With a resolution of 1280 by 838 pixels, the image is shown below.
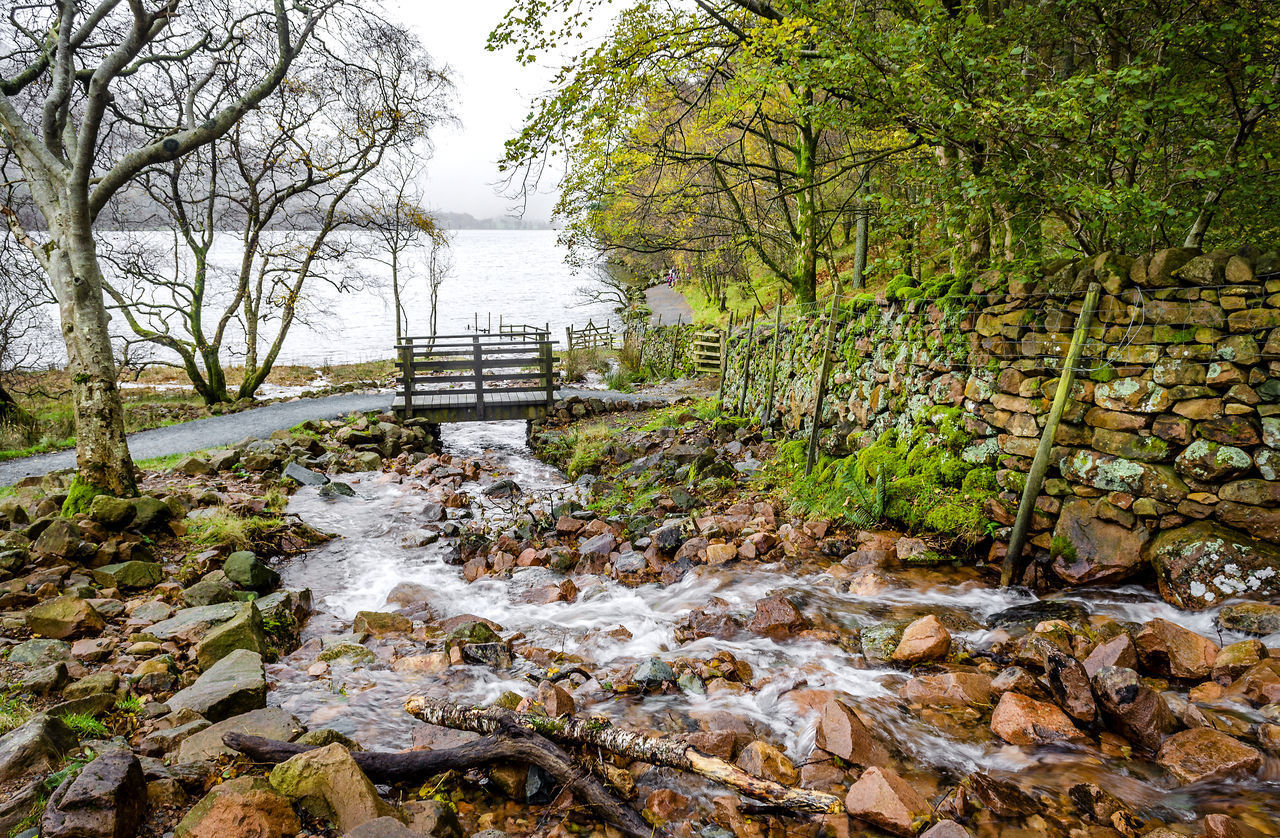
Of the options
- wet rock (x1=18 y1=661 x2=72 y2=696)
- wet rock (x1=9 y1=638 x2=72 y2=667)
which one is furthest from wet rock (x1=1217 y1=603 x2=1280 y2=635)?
wet rock (x1=9 y1=638 x2=72 y2=667)

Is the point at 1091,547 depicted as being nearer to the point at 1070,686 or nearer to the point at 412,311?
the point at 1070,686

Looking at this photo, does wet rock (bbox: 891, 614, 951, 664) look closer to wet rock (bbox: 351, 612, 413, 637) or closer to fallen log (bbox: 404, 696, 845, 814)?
fallen log (bbox: 404, 696, 845, 814)

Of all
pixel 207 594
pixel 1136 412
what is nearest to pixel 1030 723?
pixel 1136 412

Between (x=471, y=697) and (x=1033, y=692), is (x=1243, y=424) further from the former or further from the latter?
(x=471, y=697)

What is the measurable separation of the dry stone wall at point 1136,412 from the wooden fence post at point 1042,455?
109 millimetres

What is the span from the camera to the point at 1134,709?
3.03m

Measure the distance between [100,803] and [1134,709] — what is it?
459 centimetres

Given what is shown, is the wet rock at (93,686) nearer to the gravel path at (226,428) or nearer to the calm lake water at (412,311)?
the gravel path at (226,428)

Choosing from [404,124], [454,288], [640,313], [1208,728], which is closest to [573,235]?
[404,124]

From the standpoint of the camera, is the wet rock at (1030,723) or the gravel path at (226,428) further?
the gravel path at (226,428)

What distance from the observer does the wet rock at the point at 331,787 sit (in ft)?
7.76

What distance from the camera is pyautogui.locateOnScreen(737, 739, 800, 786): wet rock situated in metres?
2.94

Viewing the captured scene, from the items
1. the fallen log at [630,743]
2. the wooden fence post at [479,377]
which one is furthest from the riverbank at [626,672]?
the wooden fence post at [479,377]

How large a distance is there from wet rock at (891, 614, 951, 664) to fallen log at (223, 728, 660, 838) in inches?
86.9
